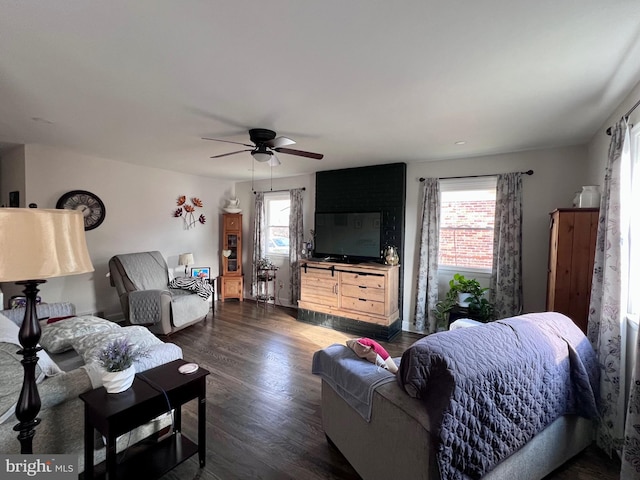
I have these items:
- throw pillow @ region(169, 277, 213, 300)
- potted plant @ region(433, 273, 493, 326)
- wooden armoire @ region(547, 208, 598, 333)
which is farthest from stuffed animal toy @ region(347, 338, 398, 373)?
throw pillow @ region(169, 277, 213, 300)

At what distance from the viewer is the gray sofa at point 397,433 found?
129cm

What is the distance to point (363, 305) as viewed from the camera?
418 centimetres

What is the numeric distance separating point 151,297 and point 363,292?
281cm

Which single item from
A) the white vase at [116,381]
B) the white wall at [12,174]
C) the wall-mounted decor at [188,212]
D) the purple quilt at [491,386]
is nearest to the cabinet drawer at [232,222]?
the wall-mounted decor at [188,212]

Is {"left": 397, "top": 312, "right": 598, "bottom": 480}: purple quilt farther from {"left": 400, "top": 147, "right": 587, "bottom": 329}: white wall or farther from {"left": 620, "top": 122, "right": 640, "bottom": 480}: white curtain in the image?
{"left": 400, "top": 147, "right": 587, "bottom": 329}: white wall

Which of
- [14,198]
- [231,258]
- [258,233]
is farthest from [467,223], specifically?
[14,198]

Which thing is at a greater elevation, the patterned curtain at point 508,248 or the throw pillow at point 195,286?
the patterned curtain at point 508,248

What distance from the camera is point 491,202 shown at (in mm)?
3867

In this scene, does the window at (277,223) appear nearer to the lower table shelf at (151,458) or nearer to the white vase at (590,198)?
the lower table shelf at (151,458)

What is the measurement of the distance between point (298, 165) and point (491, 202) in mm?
2750

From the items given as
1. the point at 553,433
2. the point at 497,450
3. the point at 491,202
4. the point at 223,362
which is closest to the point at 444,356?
the point at 497,450

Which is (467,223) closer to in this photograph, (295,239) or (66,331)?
(295,239)

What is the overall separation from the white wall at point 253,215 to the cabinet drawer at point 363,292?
1.38m

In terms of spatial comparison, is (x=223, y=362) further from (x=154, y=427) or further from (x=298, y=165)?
(x=298, y=165)
